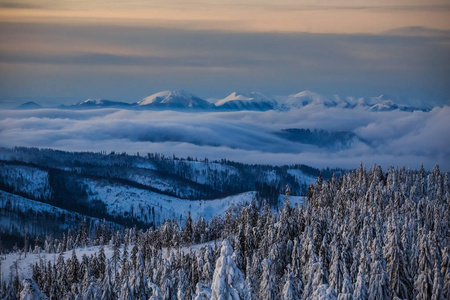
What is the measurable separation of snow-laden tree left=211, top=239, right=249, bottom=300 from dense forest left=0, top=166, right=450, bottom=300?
0.26 feet

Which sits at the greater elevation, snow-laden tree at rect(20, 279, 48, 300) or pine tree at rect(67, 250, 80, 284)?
snow-laden tree at rect(20, 279, 48, 300)

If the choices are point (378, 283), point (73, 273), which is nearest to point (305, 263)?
point (378, 283)

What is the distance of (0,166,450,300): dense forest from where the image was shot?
246 ft

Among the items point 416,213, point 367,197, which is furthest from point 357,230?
point 367,197

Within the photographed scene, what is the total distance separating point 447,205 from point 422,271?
10573 centimetres

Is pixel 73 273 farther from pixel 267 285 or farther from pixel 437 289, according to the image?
pixel 437 289

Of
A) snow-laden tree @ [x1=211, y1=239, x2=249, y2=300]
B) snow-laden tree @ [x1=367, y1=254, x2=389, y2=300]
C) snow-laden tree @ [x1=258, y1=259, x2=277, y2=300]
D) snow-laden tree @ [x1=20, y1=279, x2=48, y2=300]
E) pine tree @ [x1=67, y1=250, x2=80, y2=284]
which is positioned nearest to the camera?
snow-laden tree @ [x1=211, y1=239, x2=249, y2=300]

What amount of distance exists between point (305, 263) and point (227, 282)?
221 feet

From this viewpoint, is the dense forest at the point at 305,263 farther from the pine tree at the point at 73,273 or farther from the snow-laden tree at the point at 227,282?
the pine tree at the point at 73,273

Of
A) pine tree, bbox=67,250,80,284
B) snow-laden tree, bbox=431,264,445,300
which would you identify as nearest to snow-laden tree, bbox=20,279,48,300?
snow-laden tree, bbox=431,264,445,300

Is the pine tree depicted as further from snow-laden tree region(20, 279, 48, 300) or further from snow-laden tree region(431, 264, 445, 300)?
snow-laden tree region(431, 264, 445, 300)

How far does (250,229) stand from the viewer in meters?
143

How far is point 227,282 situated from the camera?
46656 millimetres

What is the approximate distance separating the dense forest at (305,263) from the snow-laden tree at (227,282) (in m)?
0.08
